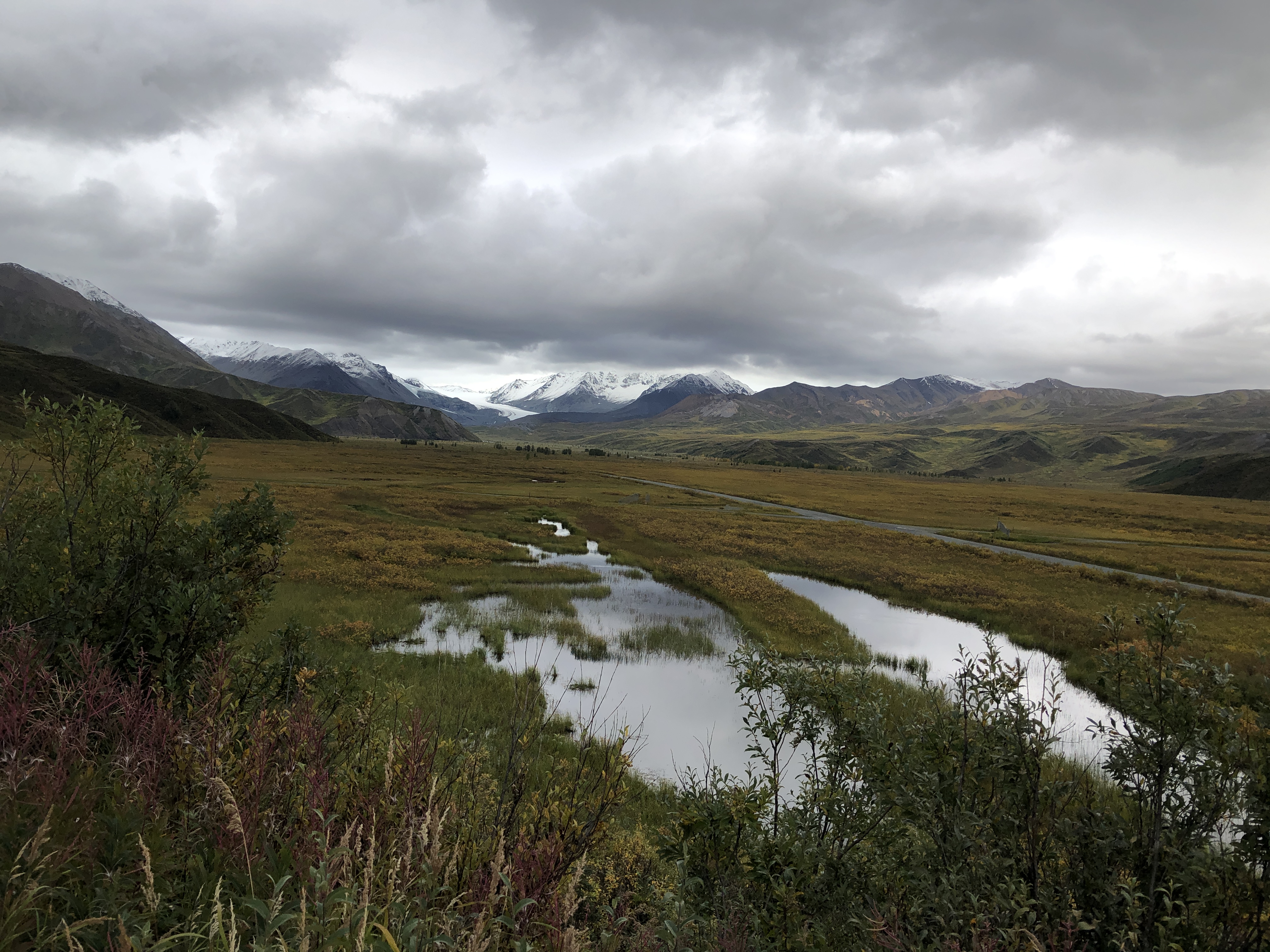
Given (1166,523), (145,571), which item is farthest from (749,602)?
(1166,523)

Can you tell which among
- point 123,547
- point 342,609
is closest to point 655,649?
point 342,609

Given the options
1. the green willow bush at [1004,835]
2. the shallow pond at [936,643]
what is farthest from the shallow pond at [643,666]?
the shallow pond at [936,643]

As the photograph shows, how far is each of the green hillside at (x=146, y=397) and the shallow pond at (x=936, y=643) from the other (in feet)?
424

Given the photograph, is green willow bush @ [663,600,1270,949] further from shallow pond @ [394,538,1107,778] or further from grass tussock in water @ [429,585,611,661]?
grass tussock in water @ [429,585,611,661]

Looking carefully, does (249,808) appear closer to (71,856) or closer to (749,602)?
(71,856)

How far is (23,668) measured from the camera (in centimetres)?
479

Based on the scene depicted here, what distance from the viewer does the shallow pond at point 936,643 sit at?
15.6 m

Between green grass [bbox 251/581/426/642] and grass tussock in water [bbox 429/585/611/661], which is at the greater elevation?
green grass [bbox 251/581/426/642]

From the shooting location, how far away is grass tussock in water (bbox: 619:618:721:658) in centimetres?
1956

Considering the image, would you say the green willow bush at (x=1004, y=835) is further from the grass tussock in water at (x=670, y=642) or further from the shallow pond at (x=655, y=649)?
the grass tussock in water at (x=670, y=642)

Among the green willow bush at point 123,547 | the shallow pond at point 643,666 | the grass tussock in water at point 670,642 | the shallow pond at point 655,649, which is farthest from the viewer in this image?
the grass tussock in water at point 670,642

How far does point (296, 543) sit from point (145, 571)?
2871 cm

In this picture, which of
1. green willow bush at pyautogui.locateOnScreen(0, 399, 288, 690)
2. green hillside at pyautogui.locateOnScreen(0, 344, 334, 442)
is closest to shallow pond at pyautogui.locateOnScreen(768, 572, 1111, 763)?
green willow bush at pyautogui.locateOnScreen(0, 399, 288, 690)

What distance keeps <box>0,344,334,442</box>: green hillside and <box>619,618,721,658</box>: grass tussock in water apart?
417ft
